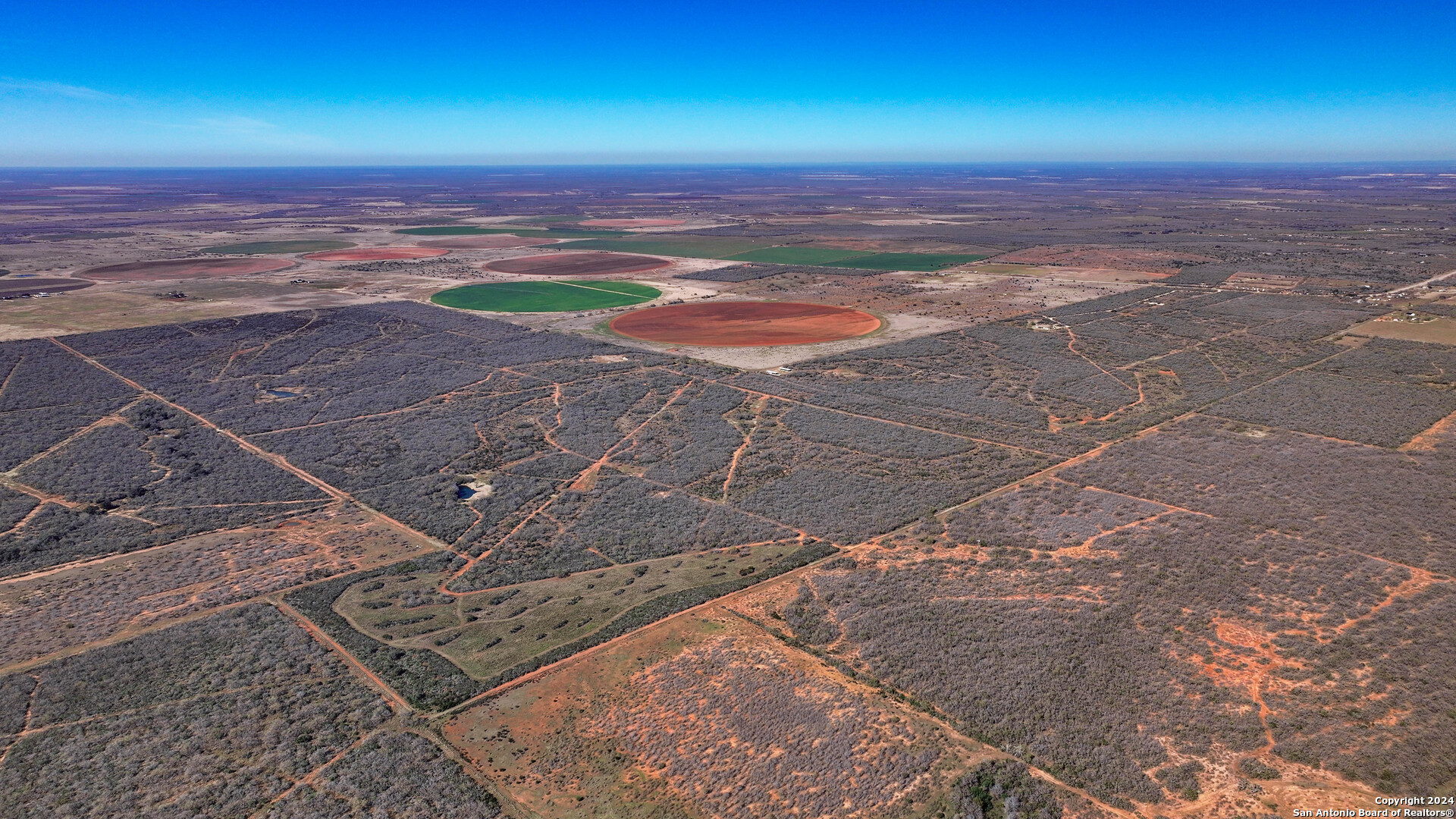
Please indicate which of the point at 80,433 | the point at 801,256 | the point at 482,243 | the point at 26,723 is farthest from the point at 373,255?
the point at 26,723

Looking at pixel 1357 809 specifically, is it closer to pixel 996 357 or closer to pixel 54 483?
pixel 996 357

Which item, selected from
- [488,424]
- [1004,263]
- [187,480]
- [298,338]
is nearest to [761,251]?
[1004,263]

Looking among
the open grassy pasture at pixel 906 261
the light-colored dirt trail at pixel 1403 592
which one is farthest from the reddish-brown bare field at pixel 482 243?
the light-colored dirt trail at pixel 1403 592

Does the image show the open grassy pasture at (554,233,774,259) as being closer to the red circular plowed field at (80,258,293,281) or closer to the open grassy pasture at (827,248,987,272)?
the open grassy pasture at (827,248,987,272)

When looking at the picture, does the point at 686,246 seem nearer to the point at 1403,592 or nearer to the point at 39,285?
the point at 39,285

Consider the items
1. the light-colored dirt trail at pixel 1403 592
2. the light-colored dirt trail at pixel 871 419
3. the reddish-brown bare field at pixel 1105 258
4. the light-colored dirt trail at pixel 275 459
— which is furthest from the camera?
the reddish-brown bare field at pixel 1105 258

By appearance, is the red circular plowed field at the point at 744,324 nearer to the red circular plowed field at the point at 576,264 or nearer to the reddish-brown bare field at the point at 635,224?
the red circular plowed field at the point at 576,264
